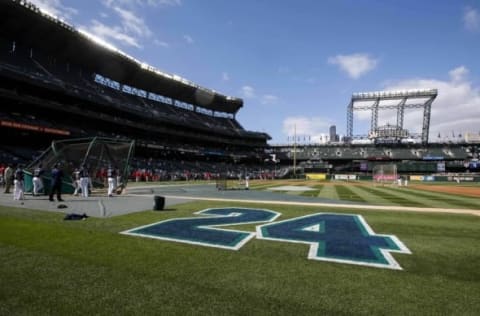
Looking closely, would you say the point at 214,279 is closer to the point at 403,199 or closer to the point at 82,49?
the point at 403,199

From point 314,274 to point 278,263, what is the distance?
2.51 ft

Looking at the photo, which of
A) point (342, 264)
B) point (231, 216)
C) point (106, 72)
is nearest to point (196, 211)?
point (231, 216)

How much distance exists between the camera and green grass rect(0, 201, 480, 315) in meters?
3.60

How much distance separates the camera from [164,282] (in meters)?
4.36

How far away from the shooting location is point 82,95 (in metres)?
48.3

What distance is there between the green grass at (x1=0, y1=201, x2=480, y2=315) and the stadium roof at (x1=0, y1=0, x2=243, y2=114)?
4930 cm

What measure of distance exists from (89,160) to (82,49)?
43.0 metres

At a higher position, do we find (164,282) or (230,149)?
(230,149)

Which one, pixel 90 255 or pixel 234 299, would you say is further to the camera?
pixel 90 255

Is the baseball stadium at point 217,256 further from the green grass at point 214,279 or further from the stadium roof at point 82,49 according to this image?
the stadium roof at point 82,49

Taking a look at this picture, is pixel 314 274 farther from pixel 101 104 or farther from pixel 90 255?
pixel 101 104

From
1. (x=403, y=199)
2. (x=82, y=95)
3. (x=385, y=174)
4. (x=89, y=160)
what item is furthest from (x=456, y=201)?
(x=82, y=95)

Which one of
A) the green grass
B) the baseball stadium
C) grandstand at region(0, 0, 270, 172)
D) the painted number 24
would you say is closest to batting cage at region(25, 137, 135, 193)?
the baseball stadium

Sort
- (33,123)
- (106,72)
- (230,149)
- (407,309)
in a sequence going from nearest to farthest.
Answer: (407,309), (33,123), (106,72), (230,149)
